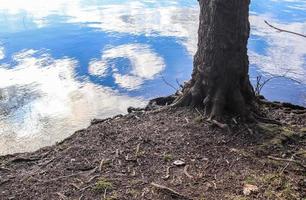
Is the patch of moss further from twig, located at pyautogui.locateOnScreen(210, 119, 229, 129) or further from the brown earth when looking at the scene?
twig, located at pyautogui.locateOnScreen(210, 119, 229, 129)

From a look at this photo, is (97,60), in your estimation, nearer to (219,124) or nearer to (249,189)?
(219,124)

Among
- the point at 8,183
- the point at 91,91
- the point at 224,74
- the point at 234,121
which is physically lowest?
the point at 91,91

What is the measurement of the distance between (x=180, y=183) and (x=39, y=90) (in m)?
4.53

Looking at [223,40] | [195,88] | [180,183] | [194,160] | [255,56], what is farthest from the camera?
[255,56]

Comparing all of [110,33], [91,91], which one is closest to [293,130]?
[91,91]

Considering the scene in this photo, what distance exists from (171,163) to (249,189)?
69cm

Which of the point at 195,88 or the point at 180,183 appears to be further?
the point at 195,88

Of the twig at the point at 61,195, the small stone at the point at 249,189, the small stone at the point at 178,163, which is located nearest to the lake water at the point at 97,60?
the twig at the point at 61,195

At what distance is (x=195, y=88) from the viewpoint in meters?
4.13

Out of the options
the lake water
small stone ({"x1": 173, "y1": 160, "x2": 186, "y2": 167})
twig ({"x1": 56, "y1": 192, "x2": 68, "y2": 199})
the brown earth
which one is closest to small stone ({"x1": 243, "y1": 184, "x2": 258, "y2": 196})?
the brown earth

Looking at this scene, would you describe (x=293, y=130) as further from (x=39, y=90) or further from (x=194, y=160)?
(x=39, y=90)

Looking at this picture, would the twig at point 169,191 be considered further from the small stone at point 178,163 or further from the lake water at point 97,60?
the lake water at point 97,60

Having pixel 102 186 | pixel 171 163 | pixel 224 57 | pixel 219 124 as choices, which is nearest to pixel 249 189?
pixel 171 163

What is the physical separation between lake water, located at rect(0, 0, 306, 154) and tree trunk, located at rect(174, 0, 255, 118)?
2.65m
